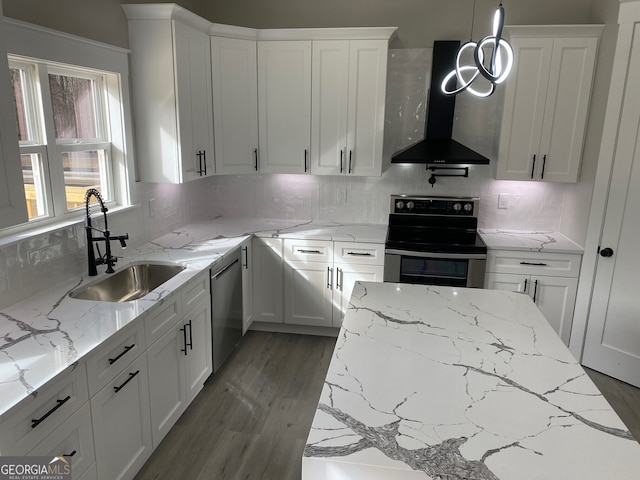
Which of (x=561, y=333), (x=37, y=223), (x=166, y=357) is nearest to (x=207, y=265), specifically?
(x=166, y=357)

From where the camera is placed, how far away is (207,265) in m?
2.83

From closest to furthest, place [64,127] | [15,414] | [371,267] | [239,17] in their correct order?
[15,414]
[64,127]
[371,267]
[239,17]

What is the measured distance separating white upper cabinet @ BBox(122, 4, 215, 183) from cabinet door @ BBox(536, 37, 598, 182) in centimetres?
256

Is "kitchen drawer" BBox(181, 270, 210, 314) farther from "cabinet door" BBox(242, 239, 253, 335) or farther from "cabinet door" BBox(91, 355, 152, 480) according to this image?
"cabinet door" BBox(242, 239, 253, 335)

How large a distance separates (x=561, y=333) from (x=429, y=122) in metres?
1.92

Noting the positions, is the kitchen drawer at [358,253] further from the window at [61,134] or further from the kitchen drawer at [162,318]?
the window at [61,134]

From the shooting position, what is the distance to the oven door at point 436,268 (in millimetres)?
3443

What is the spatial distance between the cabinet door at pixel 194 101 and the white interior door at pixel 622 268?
287 cm

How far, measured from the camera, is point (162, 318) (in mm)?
2338

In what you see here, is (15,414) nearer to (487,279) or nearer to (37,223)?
(37,223)

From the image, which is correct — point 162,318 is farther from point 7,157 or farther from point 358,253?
point 358,253

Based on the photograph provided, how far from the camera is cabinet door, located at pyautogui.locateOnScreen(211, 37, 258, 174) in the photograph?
3.53m

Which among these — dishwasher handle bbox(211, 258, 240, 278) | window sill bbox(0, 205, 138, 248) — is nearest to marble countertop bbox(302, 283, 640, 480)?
dishwasher handle bbox(211, 258, 240, 278)

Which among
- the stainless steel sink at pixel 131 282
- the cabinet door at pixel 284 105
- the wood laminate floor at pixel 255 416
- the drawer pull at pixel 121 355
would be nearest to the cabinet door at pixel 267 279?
the wood laminate floor at pixel 255 416
